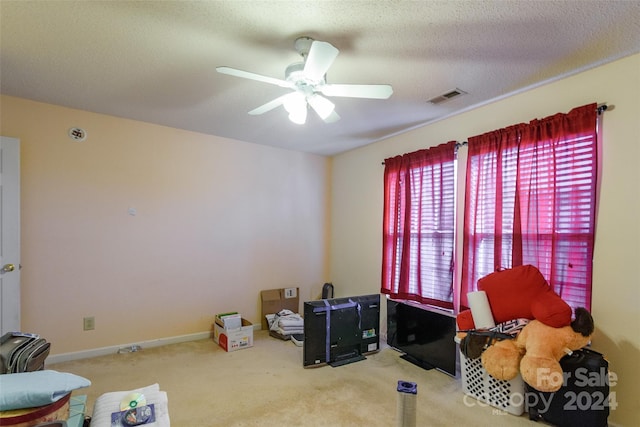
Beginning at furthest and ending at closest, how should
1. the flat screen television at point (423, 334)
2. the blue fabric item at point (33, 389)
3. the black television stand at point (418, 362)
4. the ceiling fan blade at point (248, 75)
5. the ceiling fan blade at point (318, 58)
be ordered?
1. the black television stand at point (418, 362)
2. the flat screen television at point (423, 334)
3. the ceiling fan blade at point (248, 75)
4. the ceiling fan blade at point (318, 58)
5. the blue fabric item at point (33, 389)

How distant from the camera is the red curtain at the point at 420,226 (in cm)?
300

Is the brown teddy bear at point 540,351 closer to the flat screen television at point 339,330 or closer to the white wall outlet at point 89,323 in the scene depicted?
the flat screen television at point 339,330

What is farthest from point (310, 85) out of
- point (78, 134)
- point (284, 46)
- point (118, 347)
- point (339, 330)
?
point (118, 347)

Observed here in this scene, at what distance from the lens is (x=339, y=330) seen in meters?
3.00

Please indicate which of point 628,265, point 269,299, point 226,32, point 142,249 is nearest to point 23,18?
point 226,32

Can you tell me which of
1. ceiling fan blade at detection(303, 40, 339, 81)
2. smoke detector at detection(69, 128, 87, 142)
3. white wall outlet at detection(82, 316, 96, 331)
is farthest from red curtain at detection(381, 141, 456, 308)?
smoke detector at detection(69, 128, 87, 142)

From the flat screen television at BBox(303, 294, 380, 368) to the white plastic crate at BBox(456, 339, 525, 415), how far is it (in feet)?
3.14

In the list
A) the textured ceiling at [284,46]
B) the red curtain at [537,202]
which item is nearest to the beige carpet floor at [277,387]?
the red curtain at [537,202]

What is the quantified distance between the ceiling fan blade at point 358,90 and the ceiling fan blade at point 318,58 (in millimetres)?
107

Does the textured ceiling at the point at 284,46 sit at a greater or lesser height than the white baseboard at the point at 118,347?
greater

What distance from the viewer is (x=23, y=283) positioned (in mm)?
2746

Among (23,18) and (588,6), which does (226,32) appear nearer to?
(23,18)

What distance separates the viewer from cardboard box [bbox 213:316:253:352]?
3.22m

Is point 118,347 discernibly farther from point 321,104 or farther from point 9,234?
point 321,104
